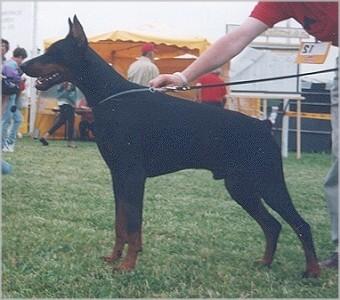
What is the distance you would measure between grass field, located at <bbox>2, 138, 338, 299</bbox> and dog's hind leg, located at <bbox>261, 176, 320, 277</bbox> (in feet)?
0.20

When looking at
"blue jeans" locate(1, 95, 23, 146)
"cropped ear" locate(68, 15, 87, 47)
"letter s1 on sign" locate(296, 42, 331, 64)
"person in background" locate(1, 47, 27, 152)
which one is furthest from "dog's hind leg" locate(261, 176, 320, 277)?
"blue jeans" locate(1, 95, 23, 146)

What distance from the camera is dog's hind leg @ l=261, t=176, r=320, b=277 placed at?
2342mm

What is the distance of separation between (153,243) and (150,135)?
697mm

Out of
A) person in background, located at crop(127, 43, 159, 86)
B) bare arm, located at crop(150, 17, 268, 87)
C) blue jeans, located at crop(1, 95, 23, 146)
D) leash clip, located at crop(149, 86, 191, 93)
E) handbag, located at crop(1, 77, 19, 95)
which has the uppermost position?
bare arm, located at crop(150, 17, 268, 87)

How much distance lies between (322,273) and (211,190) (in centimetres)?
204

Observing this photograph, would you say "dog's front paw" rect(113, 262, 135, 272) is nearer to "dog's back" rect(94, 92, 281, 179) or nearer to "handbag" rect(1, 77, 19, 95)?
"dog's back" rect(94, 92, 281, 179)

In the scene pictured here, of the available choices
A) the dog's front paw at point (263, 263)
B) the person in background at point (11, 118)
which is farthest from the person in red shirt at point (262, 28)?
the person in background at point (11, 118)

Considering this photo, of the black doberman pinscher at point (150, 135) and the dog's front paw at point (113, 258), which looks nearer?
the black doberman pinscher at point (150, 135)

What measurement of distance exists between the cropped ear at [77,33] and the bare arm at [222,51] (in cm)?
30

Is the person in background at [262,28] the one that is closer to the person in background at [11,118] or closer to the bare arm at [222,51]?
the bare arm at [222,51]

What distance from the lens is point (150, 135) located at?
2287mm

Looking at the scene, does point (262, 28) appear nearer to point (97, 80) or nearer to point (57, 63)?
point (97, 80)

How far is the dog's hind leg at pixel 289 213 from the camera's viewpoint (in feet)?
7.68

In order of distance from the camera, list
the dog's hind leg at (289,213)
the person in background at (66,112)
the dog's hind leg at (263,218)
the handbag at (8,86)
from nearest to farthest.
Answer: the dog's hind leg at (289,213) < the dog's hind leg at (263,218) < the handbag at (8,86) < the person in background at (66,112)
